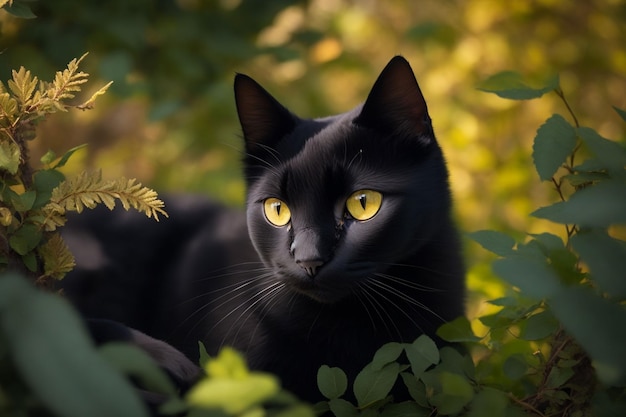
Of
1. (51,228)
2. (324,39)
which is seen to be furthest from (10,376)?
(324,39)

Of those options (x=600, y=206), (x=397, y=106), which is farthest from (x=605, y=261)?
(x=397, y=106)

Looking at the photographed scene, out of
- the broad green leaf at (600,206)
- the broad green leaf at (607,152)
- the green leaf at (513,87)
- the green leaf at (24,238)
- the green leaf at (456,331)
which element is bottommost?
the green leaf at (456,331)

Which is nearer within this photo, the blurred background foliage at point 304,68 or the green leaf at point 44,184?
the green leaf at point 44,184

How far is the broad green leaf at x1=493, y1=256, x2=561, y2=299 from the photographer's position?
2.20 feet

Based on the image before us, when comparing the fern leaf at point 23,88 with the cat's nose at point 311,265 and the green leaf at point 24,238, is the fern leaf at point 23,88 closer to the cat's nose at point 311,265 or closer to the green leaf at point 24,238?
the green leaf at point 24,238

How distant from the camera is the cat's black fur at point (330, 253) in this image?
1.19 metres

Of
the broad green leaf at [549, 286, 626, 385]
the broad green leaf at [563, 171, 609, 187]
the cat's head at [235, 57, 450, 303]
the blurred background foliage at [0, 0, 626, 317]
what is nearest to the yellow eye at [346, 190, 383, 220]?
the cat's head at [235, 57, 450, 303]

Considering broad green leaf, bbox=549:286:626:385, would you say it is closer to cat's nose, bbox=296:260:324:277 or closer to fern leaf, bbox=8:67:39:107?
cat's nose, bbox=296:260:324:277

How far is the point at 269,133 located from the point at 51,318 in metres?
0.87

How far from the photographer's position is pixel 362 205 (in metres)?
1.22

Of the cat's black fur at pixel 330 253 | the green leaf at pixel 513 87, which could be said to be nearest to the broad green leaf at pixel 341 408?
the cat's black fur at pixel 330 253

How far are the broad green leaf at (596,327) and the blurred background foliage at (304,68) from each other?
5.75 feet

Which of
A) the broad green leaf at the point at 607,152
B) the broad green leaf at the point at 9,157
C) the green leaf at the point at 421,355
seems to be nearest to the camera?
the broad green leaf at the point at 607,152

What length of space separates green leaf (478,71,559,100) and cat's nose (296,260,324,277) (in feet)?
1.35
